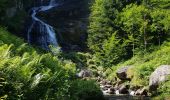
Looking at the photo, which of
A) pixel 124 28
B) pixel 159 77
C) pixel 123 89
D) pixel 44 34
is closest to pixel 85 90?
pixel 159 77

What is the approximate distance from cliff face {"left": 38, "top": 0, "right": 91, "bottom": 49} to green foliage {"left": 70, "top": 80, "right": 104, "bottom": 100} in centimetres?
3072

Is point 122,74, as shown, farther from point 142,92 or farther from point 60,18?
point 60,18

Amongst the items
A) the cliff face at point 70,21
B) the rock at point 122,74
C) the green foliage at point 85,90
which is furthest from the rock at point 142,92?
the cliff face at point 70,21

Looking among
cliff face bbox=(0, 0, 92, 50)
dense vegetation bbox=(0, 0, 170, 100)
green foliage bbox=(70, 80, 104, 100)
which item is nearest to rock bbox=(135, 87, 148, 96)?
dense vegetation bbox=(0, 0, 170, 100)

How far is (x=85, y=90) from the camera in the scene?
2703cm

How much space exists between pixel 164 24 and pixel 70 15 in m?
19.3

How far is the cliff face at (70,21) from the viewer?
60.2m

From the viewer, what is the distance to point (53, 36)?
5719cm

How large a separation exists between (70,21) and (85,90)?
37730 millimetres

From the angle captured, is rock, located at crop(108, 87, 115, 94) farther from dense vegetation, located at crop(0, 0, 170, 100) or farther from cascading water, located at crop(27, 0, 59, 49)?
cascading water, located at crop(27, 0, 59, 49)

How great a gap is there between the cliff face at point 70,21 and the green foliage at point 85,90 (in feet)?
101

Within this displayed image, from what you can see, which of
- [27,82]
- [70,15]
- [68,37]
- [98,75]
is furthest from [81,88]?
[70,15]

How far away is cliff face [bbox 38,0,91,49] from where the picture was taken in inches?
2371

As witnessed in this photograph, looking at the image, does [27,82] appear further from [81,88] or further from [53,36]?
[53,36]
